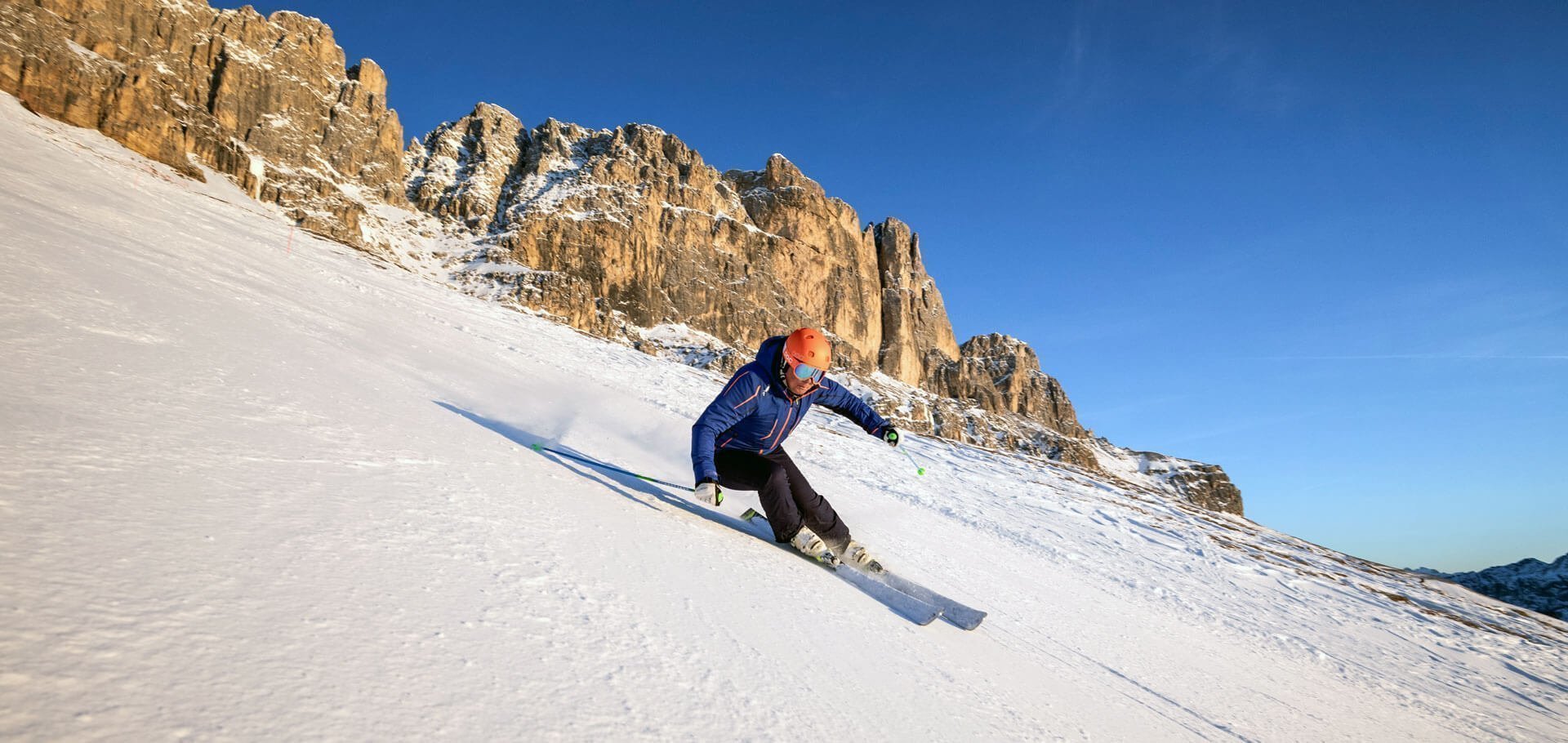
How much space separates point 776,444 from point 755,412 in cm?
34

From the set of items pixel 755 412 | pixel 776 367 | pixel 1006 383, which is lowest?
pixel 755 412

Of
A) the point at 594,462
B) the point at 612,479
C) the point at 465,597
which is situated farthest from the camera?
the point at 594,462

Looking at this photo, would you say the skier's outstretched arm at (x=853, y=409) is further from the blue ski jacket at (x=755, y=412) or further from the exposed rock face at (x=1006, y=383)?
the exposed rock face at (x=1006, y=383)

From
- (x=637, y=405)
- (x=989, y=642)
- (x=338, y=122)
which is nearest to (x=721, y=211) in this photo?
(x=338, y=122)

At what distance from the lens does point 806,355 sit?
4.37 m

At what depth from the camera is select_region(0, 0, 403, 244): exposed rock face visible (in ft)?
185

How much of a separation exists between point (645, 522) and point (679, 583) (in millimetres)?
936

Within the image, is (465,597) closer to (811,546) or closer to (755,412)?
(811,546)

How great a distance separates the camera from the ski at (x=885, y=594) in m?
3.31

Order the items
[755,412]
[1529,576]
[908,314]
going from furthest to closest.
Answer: [908,314] < [1529,576] < [755,412]

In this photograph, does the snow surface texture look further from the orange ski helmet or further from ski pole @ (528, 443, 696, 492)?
the orange ski helmet

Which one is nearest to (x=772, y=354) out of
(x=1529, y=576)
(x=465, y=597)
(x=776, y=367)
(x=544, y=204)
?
(x=776, y=367)

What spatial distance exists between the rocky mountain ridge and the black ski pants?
62.2 metres

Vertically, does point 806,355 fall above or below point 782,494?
above
